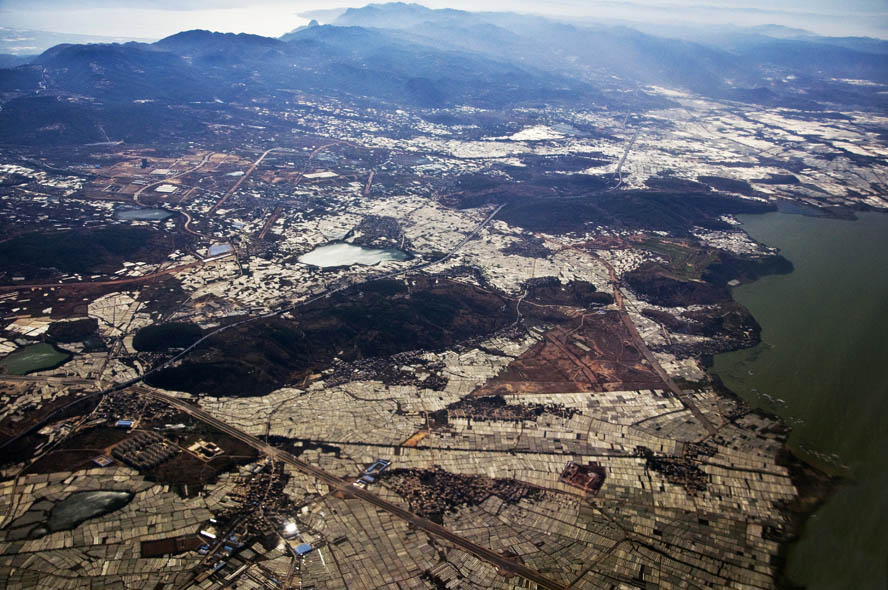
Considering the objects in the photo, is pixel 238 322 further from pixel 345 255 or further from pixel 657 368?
pixel 657 368

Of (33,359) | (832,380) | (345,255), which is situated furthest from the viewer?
(345,255)

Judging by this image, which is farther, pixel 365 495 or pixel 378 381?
pixel 378 381

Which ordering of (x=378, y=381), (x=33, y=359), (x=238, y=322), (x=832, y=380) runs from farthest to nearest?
(x=238, y=322) < (x=832, y=380) < (x=378, y=381) < (x=33, y=359)

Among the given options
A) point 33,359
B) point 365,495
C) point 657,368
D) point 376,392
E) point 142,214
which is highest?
point 657,368

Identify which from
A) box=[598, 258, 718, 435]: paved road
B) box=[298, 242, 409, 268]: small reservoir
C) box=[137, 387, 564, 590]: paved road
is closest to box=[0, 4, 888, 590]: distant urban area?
box=[137, 387, 564, 590]: paved road

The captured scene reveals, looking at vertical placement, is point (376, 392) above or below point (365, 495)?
above

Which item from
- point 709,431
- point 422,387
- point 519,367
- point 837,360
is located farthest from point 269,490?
point 837,360

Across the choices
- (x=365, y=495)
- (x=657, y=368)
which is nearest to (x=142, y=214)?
(x=365, y=495)

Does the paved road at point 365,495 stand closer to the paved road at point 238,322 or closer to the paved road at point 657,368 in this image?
the paved road at point 238,322
